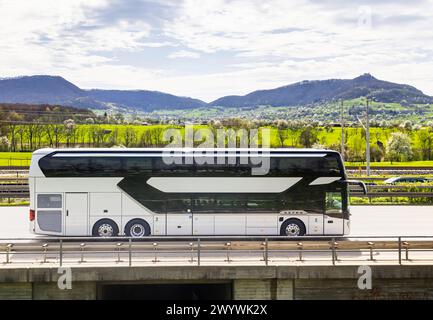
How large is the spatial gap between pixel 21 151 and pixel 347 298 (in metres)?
86.6

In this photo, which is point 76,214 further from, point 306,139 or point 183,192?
point 306,139

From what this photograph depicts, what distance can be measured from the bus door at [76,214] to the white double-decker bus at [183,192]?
0.04 metres

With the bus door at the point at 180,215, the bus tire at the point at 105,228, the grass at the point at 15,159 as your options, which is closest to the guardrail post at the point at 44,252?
the bus tire at the point at 105,228

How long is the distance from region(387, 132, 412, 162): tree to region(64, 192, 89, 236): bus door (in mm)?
80495

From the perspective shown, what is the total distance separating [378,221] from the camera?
2897cm

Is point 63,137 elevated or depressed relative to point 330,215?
elevated

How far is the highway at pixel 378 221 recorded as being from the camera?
25.5 metres

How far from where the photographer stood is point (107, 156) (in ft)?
75.6

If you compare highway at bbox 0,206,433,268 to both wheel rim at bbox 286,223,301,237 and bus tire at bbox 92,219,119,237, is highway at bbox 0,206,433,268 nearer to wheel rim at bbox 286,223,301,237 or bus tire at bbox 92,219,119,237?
wheel rim at bbox 286,223,301,237

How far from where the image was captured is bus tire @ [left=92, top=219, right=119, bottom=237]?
2312 centimetres

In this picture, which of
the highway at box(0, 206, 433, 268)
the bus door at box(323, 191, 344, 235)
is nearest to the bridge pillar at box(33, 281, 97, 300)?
the highway at box(0, 206, 433, 268)

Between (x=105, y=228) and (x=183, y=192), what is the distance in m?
3.24
